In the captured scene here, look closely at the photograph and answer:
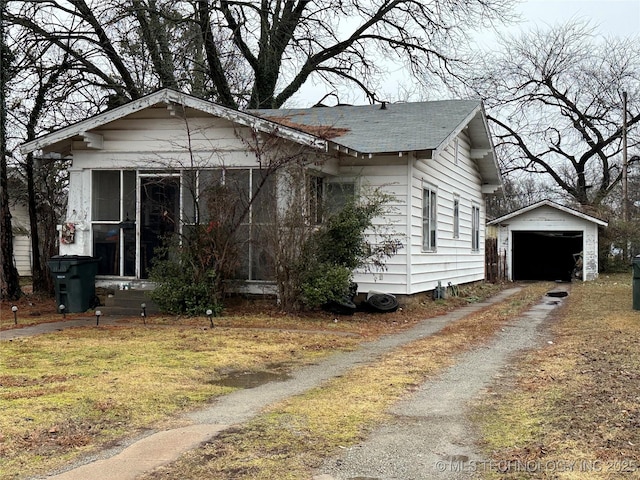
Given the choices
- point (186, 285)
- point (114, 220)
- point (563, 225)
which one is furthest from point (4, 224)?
point (563, 225)

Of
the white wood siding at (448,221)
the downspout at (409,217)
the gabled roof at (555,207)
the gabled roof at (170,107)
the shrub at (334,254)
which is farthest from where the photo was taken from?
the gabled roof at (555,207)

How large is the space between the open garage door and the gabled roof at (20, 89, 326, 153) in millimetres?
20823

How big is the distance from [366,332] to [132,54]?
13368 mm

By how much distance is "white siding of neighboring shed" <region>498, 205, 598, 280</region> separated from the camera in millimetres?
25641

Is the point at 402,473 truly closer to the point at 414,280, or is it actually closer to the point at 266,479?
the point at 266,479

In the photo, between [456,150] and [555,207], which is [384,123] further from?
[555,207]

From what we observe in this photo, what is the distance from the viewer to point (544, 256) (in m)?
31.5

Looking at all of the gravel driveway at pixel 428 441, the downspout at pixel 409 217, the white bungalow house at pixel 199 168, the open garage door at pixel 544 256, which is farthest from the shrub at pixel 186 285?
the open garage door at pixel 544 256

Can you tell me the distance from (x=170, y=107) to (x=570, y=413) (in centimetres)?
970

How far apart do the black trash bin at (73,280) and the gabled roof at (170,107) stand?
2.37m

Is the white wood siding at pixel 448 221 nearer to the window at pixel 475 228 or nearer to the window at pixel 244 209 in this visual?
the window at pixel 475 228

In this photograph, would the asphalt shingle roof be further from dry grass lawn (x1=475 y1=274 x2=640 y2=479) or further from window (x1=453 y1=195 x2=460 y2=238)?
dry grass lawn (x1=475 y1=274 x2=640 y2=479)

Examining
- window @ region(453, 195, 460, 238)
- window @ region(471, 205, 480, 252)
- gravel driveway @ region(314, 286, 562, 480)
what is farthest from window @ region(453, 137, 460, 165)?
gravel driveway @ region(314, 286, 562, 480)

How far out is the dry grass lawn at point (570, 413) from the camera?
420 centimetres
